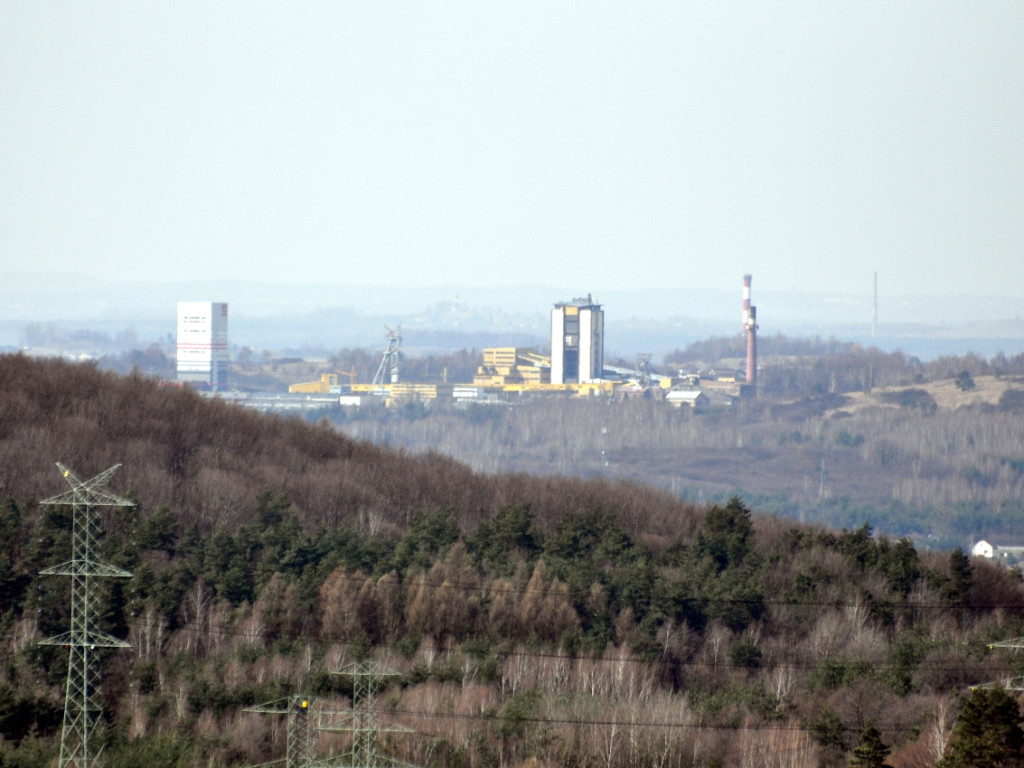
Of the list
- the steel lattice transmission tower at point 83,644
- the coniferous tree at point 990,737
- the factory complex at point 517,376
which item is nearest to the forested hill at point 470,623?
the coniferous tree at point 990,737

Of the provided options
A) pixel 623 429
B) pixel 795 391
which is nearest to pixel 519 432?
pixel 623 429

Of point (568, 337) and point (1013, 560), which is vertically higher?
point (568, 337)

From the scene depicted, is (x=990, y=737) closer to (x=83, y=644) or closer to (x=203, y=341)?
(x=83, y=644)

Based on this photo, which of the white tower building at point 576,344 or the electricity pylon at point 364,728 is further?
the white tower building at point 576,344

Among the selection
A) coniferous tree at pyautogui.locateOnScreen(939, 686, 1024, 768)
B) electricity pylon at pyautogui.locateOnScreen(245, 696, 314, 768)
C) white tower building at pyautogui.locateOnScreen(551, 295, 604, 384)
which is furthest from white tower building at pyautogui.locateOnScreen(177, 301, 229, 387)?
coniferous tree at pyautogui.locateOnScreen(939, 686, 1024, 768)

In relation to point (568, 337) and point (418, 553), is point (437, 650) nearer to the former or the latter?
point (418, 553)

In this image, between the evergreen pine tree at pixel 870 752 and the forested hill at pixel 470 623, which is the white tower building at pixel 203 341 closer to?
the forested hill at pixel 470 623

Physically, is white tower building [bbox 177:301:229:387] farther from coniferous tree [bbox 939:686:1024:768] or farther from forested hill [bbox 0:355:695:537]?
coniferous tree [bbox 939:686:1024:768]
